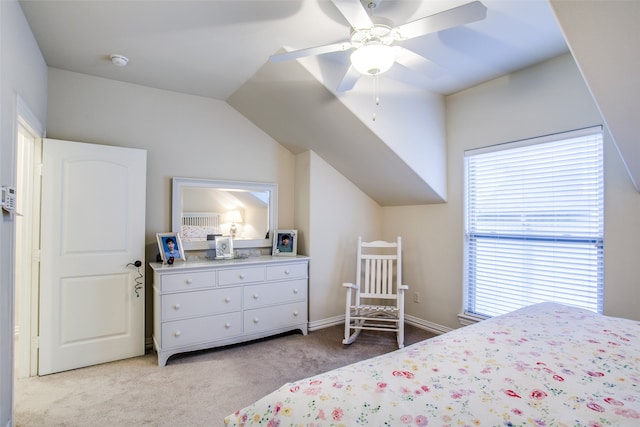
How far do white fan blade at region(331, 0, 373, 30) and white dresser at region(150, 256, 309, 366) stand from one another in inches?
86.6

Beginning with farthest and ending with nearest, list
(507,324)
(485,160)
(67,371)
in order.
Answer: (485,160), (67,371), (507,324)

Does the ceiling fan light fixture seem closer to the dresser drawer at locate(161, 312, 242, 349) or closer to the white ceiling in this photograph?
the white ceiling

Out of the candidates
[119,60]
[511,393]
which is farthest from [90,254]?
[511,393]

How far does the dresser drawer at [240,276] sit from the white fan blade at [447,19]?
2.30 m

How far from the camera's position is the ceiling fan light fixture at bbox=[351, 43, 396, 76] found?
1.71 meters

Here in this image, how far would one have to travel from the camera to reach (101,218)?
8.81 feet

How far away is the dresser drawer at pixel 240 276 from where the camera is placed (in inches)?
114

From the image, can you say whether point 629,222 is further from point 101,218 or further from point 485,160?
point 101,218

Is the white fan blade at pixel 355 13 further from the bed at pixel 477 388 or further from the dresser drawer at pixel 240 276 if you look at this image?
the dresser drawer at pixel 240 276

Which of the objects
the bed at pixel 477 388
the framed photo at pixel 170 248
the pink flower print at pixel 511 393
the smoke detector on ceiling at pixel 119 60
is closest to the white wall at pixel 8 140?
the smoke detector on ceiling at pixel 119 60

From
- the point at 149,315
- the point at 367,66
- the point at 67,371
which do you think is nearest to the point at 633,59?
the point at 367,66

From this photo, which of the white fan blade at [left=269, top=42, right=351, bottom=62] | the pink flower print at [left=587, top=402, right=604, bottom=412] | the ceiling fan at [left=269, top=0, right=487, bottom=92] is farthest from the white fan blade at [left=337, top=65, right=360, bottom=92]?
the pink flower print at [left=587, top=402, right=604, bottom=412]

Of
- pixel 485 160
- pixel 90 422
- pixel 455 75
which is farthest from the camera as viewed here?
pixel 485 160

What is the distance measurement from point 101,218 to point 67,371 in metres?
1.25
